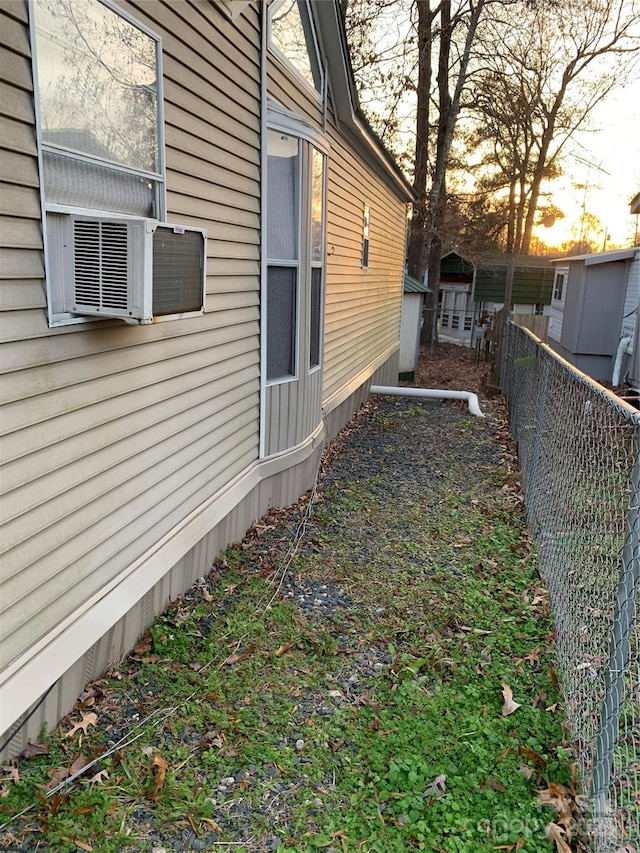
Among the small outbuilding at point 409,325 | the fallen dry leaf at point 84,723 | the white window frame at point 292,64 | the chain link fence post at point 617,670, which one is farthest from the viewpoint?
the small outbuilding at point 409,325

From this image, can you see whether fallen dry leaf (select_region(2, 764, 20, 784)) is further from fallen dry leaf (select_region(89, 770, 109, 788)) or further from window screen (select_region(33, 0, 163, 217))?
window screen (select_region(33, 0, 163, 217))

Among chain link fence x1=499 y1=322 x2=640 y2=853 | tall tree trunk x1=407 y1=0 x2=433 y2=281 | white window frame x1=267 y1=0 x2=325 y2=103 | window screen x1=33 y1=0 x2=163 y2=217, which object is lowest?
chain link fence x1=499 y1=322 x2=640 y2=853

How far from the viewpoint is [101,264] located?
2879mm

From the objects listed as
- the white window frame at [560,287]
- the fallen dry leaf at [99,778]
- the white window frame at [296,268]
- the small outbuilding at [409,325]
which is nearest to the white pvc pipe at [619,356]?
the small outbuilding at [409,325]

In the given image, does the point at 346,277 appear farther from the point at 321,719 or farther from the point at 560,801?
the point at 560,801

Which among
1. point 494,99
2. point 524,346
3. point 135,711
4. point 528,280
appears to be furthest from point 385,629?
point 528,280

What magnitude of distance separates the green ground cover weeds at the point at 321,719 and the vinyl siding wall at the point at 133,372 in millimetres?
657

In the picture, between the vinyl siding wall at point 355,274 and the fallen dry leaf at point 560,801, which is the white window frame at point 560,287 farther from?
the fallen dry leaf at point 560,801

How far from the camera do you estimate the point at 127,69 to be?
10.8 feet

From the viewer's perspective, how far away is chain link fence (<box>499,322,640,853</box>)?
102 inches

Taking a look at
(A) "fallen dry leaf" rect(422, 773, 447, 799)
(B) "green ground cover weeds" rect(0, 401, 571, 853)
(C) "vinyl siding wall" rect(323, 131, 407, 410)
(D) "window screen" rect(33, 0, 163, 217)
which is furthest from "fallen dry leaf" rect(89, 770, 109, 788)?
(C) "vinyl siding wall" rect(323, 131, 407, 410)

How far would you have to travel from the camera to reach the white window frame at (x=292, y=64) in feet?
17.4

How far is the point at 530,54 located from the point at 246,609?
77.6 ft

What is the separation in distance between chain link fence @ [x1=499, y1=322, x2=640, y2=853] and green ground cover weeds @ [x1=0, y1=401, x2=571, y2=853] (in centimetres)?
17
